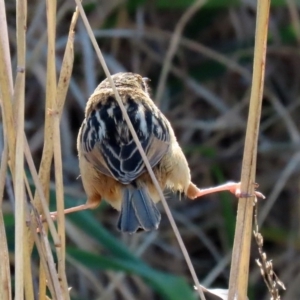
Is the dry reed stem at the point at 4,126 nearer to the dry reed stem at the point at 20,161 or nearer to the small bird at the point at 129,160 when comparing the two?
the dry reed stem at the point at 20,161

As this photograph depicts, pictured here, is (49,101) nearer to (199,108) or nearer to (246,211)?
(246,211)

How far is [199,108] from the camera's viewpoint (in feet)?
18.2

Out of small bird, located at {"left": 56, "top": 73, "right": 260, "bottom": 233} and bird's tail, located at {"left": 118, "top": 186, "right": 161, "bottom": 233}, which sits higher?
small bird, located at {"left": 56, "top": 73, "right": 260, "bottom": 233}

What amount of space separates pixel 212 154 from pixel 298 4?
109 centimetres

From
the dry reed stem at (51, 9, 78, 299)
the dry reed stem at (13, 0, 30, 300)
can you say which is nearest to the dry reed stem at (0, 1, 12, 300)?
the dry reed stem at (13, 0, 30, 300)

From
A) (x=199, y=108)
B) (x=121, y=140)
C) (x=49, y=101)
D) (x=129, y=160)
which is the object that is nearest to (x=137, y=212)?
(x=129, y=160)

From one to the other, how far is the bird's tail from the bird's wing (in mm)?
81

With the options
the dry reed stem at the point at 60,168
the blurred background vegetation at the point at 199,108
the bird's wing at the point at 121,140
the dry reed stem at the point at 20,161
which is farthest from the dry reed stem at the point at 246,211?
the blurred background vegetation at the point at 199,108

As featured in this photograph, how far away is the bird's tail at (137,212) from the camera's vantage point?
2.85m

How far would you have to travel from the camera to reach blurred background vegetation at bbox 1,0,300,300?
16.3ft

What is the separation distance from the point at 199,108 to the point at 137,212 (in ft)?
8.93

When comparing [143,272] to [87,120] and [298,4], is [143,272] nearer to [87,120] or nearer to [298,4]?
[87,120]

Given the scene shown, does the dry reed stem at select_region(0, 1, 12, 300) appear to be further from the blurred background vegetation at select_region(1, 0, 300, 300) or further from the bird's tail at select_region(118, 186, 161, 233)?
the blurred background vegetation at select_region(1, 0, 300, 300)

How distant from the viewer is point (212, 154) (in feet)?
16.8
